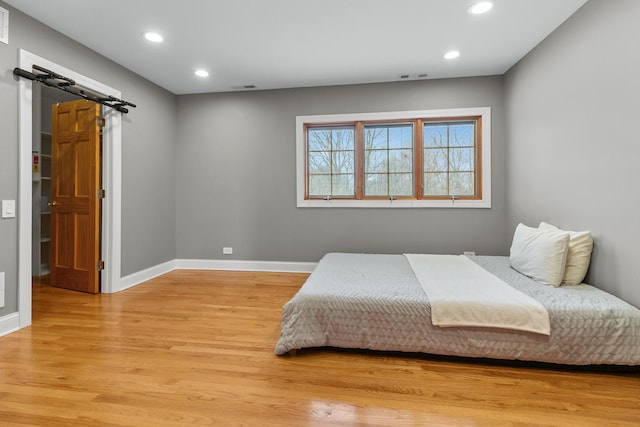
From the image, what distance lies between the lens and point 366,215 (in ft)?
13.8

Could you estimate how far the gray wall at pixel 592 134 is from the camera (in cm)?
206

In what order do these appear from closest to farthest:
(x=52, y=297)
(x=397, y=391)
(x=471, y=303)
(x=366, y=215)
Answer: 1. (x=397, y=391)
2. (x=471, y=303)
3. (x=52, y=297)
4. (x=366, y=215)

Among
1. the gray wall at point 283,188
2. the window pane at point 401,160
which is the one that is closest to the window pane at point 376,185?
the window pane at point 401,160

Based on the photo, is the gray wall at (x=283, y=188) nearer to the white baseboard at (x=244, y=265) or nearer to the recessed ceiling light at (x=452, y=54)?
the white baseboard at (x=244, y=265)

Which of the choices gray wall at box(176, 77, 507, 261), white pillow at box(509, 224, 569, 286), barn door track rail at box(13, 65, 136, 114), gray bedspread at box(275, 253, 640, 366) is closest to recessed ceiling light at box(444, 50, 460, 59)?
gray wall at box(176, 77, 507, 261)

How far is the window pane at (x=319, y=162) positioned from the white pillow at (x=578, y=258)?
2.83m

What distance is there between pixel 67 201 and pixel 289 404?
3621 mm

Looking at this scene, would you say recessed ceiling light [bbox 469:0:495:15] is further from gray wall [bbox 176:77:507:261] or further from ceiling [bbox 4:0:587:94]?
gray wall [bbox 176:77:507:261]

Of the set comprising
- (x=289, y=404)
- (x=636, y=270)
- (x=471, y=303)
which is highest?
(x=636, y=270)

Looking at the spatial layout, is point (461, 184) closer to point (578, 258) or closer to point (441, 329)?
point (578, 258)

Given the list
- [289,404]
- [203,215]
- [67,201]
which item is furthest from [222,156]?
[289,404]

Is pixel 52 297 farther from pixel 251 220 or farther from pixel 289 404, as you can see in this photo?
pixel 289 404

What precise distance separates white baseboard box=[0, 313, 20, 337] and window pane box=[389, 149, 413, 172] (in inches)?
161

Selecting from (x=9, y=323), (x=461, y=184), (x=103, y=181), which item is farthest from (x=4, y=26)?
(x=461, y=184)
